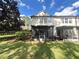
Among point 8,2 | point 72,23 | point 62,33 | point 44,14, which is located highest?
point 8,2

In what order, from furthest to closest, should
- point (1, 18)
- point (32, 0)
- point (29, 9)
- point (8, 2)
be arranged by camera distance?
point (29, 9) → point (32, 0) → point (8, 2) → point (1, 18)

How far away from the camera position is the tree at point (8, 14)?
103 ft

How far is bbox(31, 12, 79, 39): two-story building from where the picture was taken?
30609 millimetres

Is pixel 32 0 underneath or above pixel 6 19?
above

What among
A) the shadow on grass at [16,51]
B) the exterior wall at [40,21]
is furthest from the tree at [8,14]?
the shadow on grass at [16,51]

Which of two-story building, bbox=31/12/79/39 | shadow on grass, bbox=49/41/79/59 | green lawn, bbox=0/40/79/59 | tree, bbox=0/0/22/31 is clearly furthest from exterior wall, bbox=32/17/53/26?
green lawn, bbox=0/40/79/59

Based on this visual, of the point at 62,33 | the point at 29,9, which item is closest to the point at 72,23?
the point at 62,33

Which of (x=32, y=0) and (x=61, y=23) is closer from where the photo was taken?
(x=61, y=23)

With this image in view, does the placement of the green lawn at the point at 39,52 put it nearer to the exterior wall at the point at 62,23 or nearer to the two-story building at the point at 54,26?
the two-story building at the point at 54,26

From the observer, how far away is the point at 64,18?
3266 cm

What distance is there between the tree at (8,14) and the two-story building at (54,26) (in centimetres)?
525

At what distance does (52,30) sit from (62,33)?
2340mm

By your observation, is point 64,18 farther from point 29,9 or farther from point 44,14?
point 29,9

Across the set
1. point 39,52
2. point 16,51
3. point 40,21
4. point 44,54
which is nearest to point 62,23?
point 40,21
